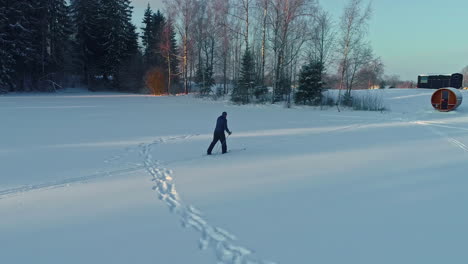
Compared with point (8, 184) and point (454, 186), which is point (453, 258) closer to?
point (454, 186)

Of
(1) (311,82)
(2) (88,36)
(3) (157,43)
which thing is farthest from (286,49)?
(2) (88,36)

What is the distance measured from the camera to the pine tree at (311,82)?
2253cm

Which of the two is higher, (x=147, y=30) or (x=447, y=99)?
(x=147, y=30)

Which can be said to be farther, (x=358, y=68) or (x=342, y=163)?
(x=358, y=68)

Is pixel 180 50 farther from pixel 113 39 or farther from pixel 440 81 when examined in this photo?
pixel 440 81

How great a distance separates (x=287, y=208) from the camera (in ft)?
14.1

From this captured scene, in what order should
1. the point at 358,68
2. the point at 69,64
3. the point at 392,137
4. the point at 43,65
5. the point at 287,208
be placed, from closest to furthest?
1. the point at 287,208
2. the point at 392,137
3. the point at 358,68
4. the point at 43,65
5. the point at 69,64

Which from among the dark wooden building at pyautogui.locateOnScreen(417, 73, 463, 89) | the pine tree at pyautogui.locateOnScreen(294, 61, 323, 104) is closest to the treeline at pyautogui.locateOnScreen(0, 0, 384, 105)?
the pine tree at pyautogui.locateOnScreen(294, 61, 323, 104)

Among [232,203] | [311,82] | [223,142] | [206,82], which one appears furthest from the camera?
[206,82]

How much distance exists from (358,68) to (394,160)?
20.8 meters

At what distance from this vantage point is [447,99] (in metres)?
20.4

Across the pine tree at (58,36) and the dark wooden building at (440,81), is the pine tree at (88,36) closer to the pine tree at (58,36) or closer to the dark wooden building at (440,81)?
the pine tree at (58,36)

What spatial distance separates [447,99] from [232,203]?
23101mm

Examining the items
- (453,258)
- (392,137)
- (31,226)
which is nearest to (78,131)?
(31,226)
